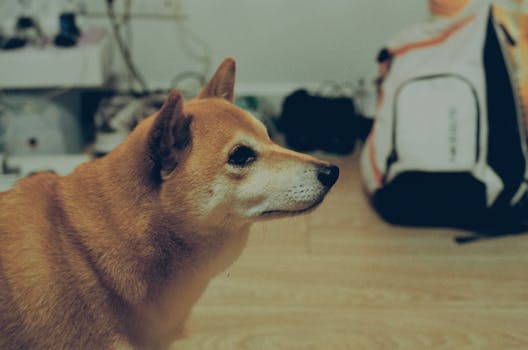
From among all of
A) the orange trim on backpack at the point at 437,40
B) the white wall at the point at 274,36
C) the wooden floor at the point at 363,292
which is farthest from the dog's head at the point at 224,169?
the white wall at the point at 274,36

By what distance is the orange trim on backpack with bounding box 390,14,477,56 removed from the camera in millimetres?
1803

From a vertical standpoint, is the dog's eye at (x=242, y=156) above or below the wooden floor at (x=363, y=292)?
above

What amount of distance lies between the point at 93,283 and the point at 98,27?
60.1 inches

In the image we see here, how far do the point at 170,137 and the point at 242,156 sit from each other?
0.43 feet

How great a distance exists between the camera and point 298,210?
94 cm

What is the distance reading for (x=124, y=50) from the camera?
231cm

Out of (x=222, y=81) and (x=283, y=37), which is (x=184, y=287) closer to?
(x=222, y=81)

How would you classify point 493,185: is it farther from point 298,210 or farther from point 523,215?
point 298,210

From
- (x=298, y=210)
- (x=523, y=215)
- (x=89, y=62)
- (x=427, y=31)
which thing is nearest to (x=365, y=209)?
(x=523, y=215)

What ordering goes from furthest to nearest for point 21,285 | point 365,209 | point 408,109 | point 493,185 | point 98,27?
point 98,27, point 365,209, point 408,109, point 493,185, point 21,285

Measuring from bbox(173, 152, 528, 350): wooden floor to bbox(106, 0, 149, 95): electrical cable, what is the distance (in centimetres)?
97

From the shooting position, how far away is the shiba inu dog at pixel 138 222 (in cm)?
86

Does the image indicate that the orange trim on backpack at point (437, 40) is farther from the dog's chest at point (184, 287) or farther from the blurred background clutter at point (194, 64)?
the dog's chest at point (184, 287)

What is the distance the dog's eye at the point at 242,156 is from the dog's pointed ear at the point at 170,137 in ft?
0.24
